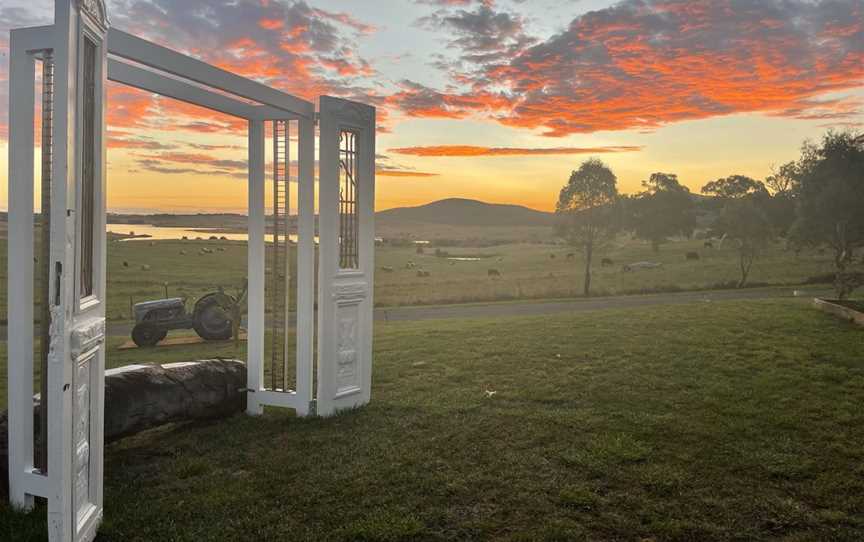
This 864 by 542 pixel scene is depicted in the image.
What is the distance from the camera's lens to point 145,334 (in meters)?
12.0

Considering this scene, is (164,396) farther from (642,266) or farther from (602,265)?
(602,265)

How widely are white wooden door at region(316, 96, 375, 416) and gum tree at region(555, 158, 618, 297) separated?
783 inches

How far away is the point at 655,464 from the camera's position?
544 centimetres

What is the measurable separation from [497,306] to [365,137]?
44.6 ft

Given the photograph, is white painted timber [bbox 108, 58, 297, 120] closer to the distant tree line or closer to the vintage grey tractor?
the vintage grey tractor

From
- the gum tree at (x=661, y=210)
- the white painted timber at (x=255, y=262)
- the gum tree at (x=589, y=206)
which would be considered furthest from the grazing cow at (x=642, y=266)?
the white painted timber at (x=255, y=262)

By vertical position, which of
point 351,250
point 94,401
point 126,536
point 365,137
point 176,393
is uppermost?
point 365,137

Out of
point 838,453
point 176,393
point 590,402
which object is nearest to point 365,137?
point 176,393

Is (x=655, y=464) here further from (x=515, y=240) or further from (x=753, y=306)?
Result: (x=515, y=240)

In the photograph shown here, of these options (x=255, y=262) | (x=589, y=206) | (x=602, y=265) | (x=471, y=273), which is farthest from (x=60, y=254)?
(x=602, y=265)

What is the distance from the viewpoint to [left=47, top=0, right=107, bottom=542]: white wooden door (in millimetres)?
3221

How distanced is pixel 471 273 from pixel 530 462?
1079 inches

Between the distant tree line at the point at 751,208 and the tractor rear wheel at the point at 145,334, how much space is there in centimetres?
1704

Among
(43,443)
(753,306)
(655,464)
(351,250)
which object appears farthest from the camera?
(753,306)
